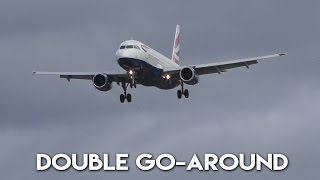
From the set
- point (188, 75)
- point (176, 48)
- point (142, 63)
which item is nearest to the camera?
point (142, 63)

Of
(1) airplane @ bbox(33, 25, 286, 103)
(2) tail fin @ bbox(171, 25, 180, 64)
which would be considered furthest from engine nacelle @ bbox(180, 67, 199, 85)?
(2) tail fin @ bbox(171, 25, 180, 64)

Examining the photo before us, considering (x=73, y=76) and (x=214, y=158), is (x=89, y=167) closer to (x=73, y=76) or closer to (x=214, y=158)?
(x=214, y=158)

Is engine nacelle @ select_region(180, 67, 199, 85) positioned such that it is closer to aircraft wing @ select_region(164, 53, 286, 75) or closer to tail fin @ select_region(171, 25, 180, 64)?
aircraft wing @ select_region(164, 53, 286, 75)

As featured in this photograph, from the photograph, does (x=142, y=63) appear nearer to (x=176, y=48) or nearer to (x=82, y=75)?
(x=82, y=75)

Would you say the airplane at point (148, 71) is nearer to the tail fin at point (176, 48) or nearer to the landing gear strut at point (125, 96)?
the landing gear strut at point (125, 96)

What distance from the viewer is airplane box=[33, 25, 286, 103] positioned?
376ft

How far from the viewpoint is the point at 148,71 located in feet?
379

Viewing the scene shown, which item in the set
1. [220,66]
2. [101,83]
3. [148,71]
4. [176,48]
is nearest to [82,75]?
[101,83]

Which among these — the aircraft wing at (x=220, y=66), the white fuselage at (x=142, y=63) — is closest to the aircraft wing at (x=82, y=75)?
the white fuselage at (x=142, y=63)

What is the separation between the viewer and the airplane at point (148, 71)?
115 m

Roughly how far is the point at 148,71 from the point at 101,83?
19.6 feet

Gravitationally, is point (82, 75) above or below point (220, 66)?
above

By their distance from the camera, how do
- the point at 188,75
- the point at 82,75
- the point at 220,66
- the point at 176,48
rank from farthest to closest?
the point at 176,48, the point at 82,75, the point at 220,66, the point at 188,75

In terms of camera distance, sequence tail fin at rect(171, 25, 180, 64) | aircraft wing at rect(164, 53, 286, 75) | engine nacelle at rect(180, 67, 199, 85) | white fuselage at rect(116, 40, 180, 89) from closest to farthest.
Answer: white fuselage at rect(116, 40, 180, 89) < engine nacelle at rect(180, 67, 199, 85) < aircraft wing at rect(164, 53, 286, 75) < tail fin at rect(171, 25, 180, 64)
